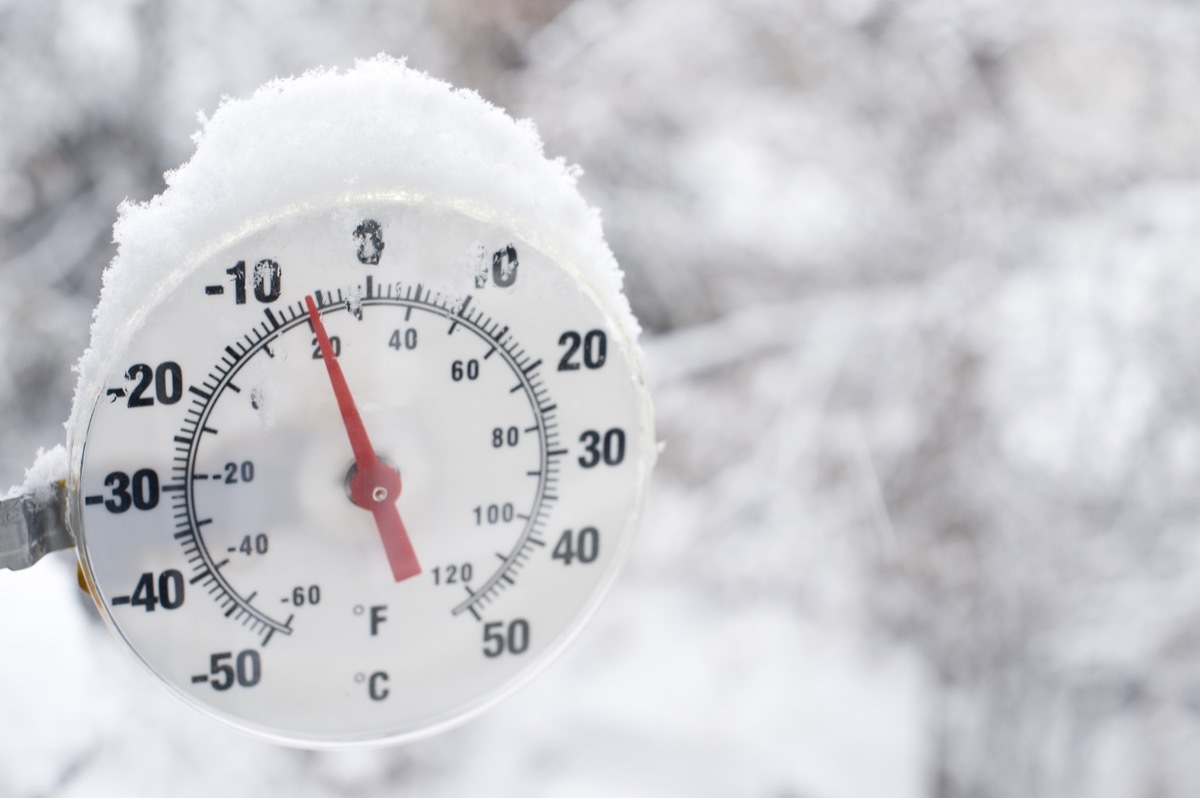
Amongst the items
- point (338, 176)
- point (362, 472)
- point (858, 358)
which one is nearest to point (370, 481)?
point (362, 472)

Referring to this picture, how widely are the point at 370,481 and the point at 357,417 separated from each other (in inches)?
1.7

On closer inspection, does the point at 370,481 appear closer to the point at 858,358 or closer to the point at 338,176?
the point at 338,176

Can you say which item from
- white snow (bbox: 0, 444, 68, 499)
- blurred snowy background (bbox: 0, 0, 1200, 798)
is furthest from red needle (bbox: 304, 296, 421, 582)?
blurred snowy background (bbox: 0, 0, 1200, 798)

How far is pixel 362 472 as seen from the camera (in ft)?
1.95

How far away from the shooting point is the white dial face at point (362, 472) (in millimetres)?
562

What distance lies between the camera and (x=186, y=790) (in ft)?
4.86

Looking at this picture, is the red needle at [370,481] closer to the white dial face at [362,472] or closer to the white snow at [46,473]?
the white dial face at [362,472]

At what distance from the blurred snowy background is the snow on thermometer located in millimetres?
1294

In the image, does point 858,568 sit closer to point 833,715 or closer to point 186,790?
point 833,715

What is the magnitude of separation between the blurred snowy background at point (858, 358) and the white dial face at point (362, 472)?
129cm

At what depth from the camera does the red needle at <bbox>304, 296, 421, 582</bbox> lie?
1.89 ft

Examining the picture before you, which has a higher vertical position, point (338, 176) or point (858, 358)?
point (858, 358)

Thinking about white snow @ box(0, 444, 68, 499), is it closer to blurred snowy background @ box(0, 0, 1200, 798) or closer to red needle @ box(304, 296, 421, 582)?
red needle @ box(304, 296, 421, 582)

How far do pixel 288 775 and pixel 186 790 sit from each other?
22 cm
